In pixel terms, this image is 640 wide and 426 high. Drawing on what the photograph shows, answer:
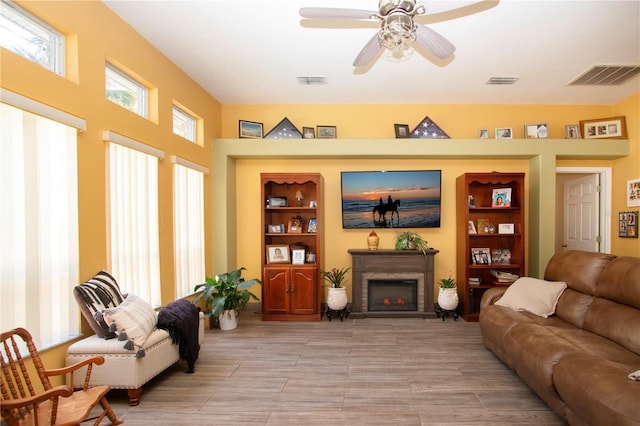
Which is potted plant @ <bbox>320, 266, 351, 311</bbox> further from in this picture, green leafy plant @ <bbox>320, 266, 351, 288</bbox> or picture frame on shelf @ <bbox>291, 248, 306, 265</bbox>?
picture frame on shelf @ <bbox>291, 248, 306, 265</bbox>

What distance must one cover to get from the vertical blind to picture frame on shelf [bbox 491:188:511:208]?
457 centimetres

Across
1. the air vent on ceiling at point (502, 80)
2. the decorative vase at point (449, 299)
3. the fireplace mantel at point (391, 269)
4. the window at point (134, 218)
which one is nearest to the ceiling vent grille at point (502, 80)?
the air vent on ceiling at point (502, 80)

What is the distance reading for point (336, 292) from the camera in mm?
4449

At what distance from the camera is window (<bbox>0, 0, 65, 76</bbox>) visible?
2.03 metres

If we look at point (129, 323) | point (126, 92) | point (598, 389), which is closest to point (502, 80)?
point (598, 389)

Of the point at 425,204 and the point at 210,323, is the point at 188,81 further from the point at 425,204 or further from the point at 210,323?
the point at 425,204

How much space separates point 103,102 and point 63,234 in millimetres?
1151

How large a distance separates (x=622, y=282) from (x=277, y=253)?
3724 mm

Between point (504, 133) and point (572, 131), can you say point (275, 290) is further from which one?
point (572, 131)

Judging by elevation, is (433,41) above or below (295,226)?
above

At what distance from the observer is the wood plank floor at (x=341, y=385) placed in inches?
88.7

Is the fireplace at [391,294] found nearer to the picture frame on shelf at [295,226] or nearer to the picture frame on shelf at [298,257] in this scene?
the picture frame on shelf at [298,257]

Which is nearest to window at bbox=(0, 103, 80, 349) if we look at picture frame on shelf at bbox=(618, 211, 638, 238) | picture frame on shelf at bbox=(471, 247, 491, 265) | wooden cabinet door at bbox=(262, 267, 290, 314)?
wooden cabinet door at bbox=(262, 267, 290, 314)

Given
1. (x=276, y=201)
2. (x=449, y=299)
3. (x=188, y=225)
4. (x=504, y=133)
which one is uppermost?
(x=504, y=133)
